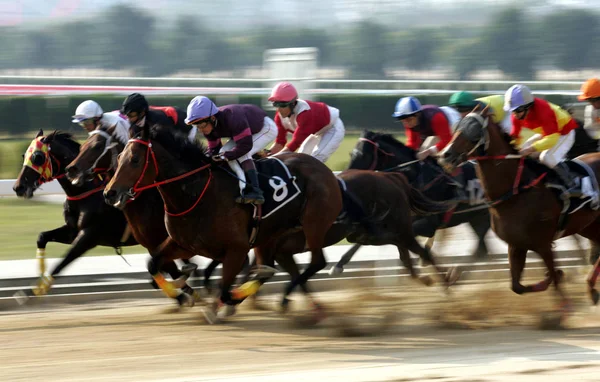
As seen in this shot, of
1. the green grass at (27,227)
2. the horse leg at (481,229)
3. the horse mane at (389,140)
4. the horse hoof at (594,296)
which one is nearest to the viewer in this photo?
the horse hoof at (594,296)

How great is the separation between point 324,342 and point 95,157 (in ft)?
7.80

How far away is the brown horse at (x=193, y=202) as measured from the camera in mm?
6152

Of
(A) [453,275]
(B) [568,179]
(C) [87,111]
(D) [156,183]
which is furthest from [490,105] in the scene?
(C) [87,111]

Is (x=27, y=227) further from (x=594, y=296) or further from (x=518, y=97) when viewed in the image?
(x=594, y=296)

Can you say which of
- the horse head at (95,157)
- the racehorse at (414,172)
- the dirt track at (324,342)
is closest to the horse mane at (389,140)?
the racehorse at (414,172)

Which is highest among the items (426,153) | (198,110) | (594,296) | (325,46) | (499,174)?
(198,110)

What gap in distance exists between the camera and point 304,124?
773 cm

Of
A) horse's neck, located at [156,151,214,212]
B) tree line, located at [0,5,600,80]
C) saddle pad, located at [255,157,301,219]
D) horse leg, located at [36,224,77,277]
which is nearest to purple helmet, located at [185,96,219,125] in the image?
horse's neck, located at [156,151,214,212]

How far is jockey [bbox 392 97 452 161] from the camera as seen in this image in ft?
27.5

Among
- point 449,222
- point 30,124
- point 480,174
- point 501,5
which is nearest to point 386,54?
point 501,5

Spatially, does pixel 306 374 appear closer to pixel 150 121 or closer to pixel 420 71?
pixel 150 121

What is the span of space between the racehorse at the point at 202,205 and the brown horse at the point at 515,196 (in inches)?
49.5

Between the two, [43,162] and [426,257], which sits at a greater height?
[43,162]

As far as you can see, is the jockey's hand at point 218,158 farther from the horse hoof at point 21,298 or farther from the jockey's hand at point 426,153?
the jockey's hand at point 426,153
